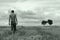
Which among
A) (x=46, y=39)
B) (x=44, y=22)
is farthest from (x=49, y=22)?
(x=46, y=39)

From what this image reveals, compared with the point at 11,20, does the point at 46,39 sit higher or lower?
lower

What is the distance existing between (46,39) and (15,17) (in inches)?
231

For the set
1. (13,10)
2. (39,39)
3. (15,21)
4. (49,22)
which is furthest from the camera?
(49,22)

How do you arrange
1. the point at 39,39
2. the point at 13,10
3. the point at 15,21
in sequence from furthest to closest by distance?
1. the point at 15,21
2. the point at 13,10
3. the point at 39,39

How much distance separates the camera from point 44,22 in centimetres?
8156

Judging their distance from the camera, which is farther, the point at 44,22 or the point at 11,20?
the point at 44,22

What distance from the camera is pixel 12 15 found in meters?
15.2

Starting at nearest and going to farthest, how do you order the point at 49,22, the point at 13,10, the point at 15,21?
1. the point at 13,10
2. the point at 15,21
3. the point at 49,22

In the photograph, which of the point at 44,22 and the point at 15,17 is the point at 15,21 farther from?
the point at 44,22

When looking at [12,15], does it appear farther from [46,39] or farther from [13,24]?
[46,39]

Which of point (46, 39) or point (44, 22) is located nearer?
point (46, 39)

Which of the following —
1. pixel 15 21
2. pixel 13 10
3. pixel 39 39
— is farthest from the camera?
pixel 15 21

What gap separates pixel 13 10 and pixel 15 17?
97 centimetres

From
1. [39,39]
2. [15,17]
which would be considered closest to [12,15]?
[15,17]
